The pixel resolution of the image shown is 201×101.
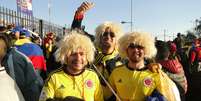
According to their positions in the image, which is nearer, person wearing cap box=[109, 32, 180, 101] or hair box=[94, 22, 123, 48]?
person wearing cap box=[109, 32, 180, 101]

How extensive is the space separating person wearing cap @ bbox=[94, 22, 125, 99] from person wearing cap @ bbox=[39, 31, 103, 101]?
28.2 inches

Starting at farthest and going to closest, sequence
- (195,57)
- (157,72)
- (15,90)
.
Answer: (195,57) < (157,72) < (15,90)

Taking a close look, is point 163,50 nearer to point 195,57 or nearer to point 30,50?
point 30,50

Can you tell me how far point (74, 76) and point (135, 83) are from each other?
1.99ft

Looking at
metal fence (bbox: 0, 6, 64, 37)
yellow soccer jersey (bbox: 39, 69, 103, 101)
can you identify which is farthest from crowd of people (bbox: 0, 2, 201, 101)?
metal fence (bbox: 0, 6, 64, 37)

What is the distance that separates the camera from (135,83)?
4770 mm

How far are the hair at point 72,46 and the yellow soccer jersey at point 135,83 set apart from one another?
0.37 meters

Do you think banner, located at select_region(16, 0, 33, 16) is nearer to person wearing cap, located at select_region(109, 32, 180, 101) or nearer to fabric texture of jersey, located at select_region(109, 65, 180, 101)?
person wearing cap, located at select_region(109, 32, 180, 101)

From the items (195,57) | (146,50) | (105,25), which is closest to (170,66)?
(105,25)

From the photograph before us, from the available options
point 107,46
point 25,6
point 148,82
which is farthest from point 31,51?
point 25,6

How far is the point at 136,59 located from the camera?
4.84m

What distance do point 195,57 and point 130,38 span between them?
7297 mm

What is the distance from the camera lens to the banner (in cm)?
1669

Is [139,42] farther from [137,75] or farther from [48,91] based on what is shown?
[48,91]
